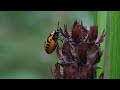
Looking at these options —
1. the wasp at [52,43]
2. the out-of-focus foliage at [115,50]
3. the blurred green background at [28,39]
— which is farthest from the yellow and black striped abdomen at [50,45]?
the blurred green background at [28,39]

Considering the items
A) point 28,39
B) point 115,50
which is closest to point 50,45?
point 115,50

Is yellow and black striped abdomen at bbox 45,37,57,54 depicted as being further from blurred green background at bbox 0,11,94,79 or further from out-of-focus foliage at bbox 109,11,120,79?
blurred green background at bbox 0,11,94,79

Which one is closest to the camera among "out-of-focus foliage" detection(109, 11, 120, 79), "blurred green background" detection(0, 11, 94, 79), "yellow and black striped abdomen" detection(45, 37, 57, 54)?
"out-of-focus foliage" detection(109, 11, 120, 79)

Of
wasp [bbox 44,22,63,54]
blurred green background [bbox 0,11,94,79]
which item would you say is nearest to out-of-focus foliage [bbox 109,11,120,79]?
wasp [bbox 44,22,63,54]

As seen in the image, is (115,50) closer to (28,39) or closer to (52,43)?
(52,43)
